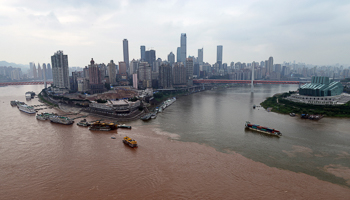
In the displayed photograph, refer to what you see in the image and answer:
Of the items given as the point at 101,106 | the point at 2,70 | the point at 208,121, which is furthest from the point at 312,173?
the point at 2,70

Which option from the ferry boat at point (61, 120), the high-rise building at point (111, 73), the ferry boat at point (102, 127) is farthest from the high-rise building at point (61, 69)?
the ferry boat at point (102, 127)

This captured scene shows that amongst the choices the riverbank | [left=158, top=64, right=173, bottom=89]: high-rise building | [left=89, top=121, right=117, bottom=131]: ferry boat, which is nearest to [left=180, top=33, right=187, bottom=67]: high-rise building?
[left=158, top=64, right=173, bottom=89]: high-rise building

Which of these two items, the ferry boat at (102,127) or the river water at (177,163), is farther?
the ferry boat at (102,127)

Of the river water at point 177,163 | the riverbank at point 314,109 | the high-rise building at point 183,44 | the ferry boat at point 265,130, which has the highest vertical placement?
the high-rise building at point 183,44

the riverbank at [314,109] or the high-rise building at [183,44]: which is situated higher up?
the high-rise building at [183,44]

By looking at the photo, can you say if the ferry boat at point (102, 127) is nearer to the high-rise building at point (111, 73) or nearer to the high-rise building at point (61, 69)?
the high-rise building at point (61, 69)

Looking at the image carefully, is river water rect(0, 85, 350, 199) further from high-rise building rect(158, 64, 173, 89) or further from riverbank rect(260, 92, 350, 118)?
high-rise building rect(158, 64, 173, 89)

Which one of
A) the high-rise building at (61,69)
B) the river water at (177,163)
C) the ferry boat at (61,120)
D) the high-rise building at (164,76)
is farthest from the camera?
the high-rise building at (164,76)

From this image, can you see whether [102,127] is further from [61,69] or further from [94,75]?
[61,69]

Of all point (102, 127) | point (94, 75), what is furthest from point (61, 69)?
point (102, 127)
